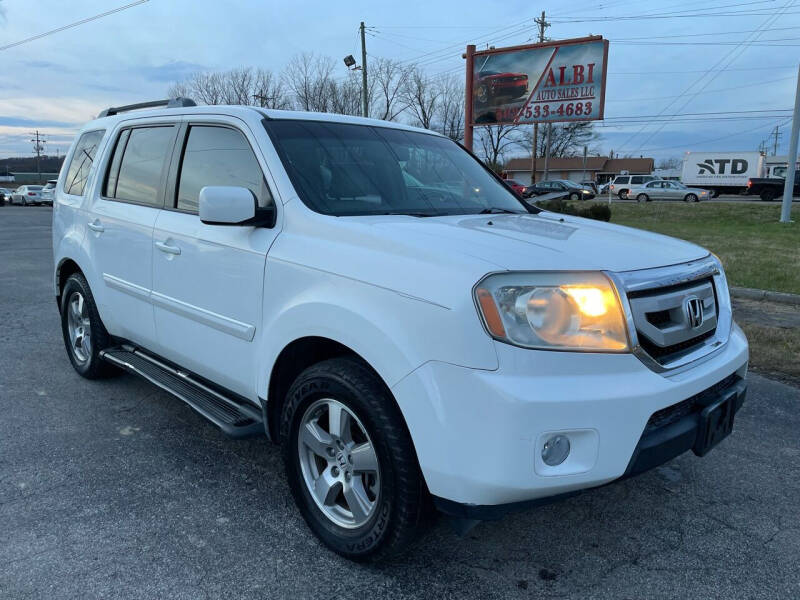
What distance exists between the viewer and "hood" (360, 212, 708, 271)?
2195 mm

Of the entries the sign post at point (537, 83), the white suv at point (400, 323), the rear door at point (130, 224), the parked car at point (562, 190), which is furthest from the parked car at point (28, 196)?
the white suv at point (400, 323)

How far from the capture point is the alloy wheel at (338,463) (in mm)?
2479

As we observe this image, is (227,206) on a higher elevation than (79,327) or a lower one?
higher

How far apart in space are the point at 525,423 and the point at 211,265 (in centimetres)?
183

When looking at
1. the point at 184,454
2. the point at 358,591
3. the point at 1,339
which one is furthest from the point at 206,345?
the point at 1,339

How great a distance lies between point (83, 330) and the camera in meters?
4.76

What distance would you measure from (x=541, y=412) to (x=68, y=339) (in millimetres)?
4305

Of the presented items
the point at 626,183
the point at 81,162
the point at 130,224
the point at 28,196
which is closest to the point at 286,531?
the point at 130,224

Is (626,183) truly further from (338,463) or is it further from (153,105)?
(338,463)

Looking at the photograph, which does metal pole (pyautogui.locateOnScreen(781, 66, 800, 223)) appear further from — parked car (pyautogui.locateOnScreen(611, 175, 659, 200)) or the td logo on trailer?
the td logo on trailer

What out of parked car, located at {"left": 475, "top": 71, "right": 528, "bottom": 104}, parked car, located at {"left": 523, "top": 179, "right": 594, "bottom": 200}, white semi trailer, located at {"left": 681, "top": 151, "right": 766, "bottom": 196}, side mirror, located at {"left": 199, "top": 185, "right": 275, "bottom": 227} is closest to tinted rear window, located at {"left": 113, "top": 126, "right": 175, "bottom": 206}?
side mirror, located at {"left": 199, "top": 185, "right": 275, "bottom": 227}

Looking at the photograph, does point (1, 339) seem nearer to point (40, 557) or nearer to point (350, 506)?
point (40, 557)

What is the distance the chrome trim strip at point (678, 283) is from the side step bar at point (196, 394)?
67.5 inches

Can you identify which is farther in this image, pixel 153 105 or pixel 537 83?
pixel 537 83
